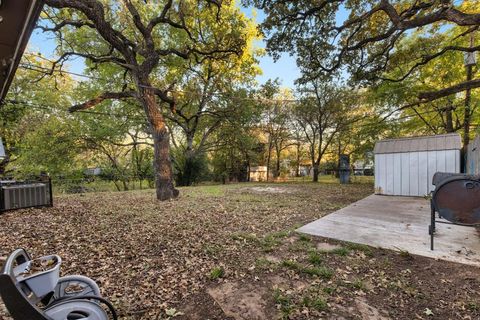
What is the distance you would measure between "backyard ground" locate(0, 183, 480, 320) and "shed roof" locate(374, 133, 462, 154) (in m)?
5.76

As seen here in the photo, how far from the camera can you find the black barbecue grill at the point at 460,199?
282 cm

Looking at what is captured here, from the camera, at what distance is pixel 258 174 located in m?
19.2

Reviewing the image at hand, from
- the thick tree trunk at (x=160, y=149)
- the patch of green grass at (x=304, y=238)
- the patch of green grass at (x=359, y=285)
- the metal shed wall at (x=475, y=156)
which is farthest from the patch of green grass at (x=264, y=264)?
the metal shed wall at (x=475, y=156)

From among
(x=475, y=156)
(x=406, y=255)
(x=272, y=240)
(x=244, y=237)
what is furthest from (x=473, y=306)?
(x=475, y=156)

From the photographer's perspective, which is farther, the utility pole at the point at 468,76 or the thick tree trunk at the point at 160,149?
the utility pole at the point at 468,76

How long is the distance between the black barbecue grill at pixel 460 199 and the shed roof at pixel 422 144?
5640 mm

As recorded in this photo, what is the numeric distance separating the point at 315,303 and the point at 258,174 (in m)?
17.0

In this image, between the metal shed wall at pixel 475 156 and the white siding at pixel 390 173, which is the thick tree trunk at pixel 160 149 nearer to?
the white siding at pixel 390 173

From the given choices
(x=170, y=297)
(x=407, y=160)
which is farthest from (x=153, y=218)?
(x=407, y=160)

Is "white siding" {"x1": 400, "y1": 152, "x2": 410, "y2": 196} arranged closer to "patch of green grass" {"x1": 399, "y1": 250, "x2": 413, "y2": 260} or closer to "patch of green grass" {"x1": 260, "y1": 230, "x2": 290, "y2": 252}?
"patch of green grass" {"x1": 399, "y1": 250, "x2": 413, "y2": 260}

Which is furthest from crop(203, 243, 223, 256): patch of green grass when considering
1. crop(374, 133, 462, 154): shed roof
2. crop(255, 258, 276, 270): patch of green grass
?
crop(374, 133, 462, 154): shed roof

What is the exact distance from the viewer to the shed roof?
7.19m

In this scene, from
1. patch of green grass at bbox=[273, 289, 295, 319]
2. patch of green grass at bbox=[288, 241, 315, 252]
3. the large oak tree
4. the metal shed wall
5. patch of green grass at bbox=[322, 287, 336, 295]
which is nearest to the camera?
patch of green grass at bbox=[273, 289, 295, 319]

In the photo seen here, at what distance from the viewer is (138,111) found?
13.5 m
